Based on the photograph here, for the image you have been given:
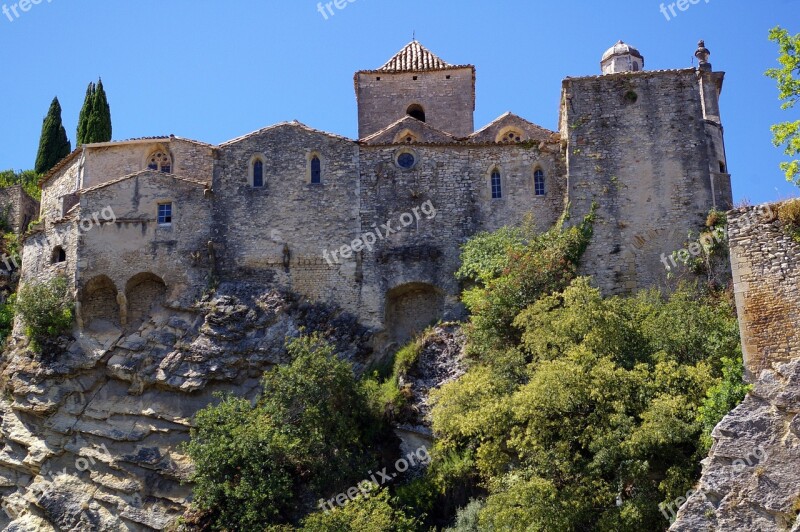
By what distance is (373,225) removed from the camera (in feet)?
114

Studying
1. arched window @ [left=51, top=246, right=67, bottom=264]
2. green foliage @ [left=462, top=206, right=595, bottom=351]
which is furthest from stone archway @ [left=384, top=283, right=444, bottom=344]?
arched window @ [left=51, top=246, right=67, bottom=264]

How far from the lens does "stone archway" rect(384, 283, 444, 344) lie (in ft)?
111

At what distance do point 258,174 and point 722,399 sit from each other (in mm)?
17198

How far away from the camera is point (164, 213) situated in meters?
35.0

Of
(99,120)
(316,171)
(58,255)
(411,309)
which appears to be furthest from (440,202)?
(99,120)

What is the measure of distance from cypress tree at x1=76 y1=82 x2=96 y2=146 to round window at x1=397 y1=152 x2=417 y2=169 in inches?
731

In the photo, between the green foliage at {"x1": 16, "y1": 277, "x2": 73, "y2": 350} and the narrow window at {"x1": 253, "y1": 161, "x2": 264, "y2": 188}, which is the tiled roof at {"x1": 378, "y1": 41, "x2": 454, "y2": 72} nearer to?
the narrow window at {"x1": 253, "y1": 161, "x2": 264, "y2": 188}

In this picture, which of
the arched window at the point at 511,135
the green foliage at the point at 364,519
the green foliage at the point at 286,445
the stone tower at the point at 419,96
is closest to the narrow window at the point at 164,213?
the green foliage at the point at 286,445

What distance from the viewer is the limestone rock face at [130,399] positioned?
31281 mm

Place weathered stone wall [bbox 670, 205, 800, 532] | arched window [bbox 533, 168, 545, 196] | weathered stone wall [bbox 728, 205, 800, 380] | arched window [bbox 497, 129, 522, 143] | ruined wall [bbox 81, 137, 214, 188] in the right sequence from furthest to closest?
ruined wall [bbox 81, 137, 214, 188] < arched window [bbox 497, 129, 522, 143] < arched window [bbox 533, 168, 545, 196] < weathered stone wall [bbox 728, 205, 800, 380] < weathered stone wall [bbox 670, 205, 800, 532]

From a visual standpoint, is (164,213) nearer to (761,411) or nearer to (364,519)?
(364,519)

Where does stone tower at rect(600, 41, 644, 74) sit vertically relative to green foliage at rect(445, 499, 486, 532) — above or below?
above

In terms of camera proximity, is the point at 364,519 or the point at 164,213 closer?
the point at 364,519

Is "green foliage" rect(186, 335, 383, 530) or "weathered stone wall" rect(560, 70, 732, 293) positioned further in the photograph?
"weathered stone wall" rect(560, 70, 732, 293)
